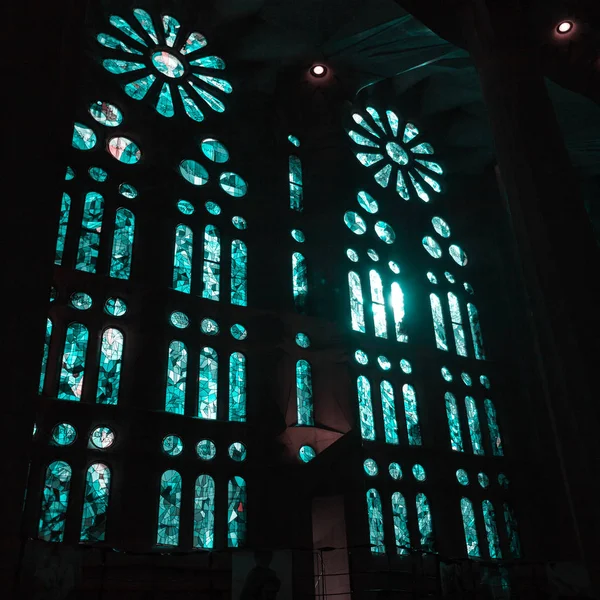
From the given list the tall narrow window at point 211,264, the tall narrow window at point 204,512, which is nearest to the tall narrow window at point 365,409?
the tall narrow window at point 204,512

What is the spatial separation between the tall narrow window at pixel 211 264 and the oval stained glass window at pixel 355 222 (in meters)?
3.70

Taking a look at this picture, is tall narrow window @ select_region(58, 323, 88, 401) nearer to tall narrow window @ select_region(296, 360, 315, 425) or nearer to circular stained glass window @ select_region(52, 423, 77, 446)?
circular stained glass window @ select_region(52, 423, 77, 446)

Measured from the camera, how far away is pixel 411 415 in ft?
52.0

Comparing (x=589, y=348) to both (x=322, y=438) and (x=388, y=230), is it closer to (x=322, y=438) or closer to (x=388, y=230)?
(x=322, y=438)

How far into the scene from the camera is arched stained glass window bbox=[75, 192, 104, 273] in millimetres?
13008

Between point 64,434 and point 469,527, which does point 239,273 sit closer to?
point 64,434

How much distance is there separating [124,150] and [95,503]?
7490mm

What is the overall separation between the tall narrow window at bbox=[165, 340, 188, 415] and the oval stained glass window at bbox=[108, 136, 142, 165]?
4274mm

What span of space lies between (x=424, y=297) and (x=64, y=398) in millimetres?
9607

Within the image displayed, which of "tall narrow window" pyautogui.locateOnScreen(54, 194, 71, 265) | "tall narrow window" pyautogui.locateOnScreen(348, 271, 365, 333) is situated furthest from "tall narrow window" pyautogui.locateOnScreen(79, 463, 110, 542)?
"tall narrow window" pyautogui.locateOnScreen(348, 271, 365, 333)

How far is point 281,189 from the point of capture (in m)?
16.2

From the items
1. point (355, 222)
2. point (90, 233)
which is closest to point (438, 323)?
point (355, 222)

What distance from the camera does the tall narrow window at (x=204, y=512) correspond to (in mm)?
11781

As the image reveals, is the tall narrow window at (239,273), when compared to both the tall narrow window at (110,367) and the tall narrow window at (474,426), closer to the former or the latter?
the tall narrow window at (110,367)
